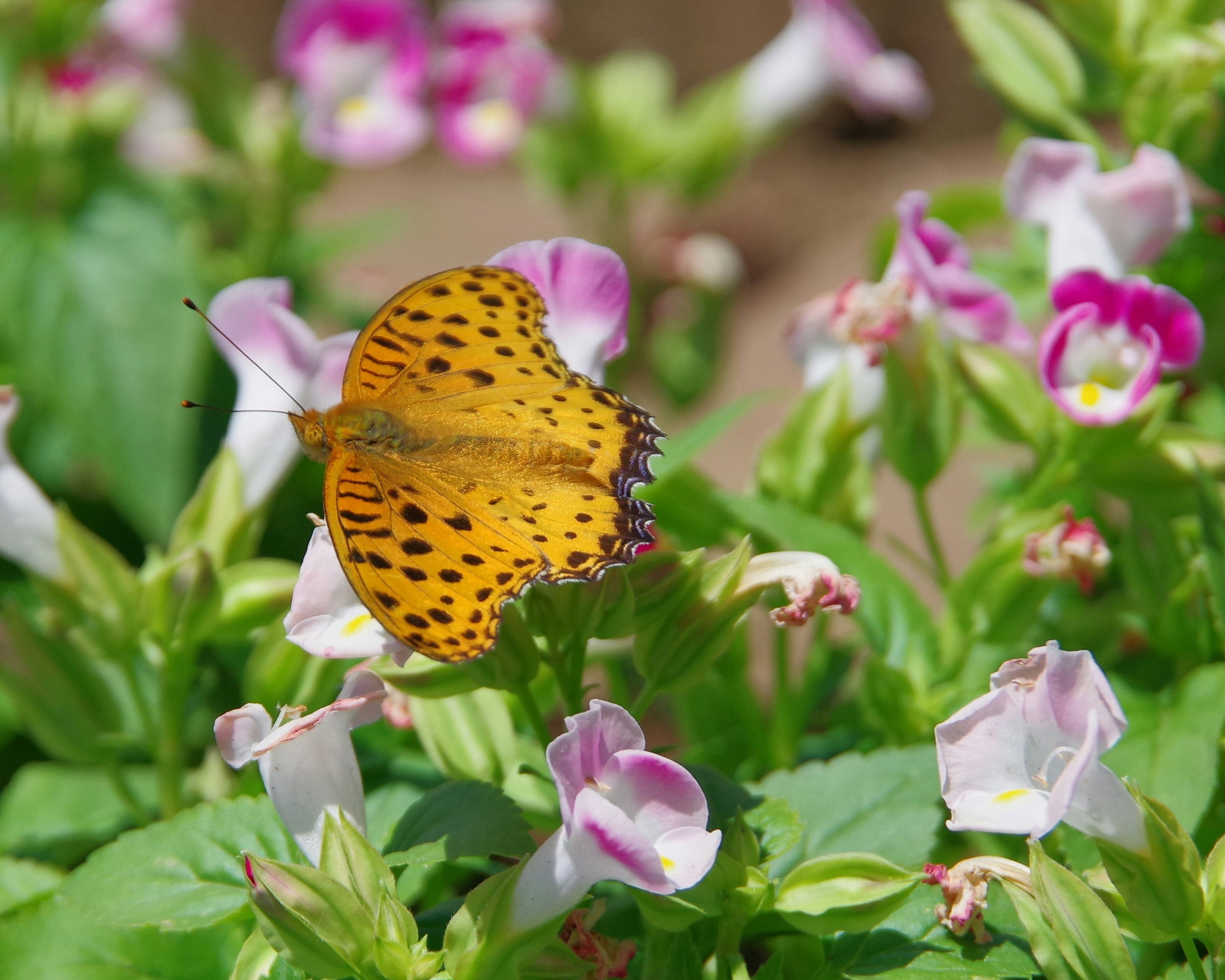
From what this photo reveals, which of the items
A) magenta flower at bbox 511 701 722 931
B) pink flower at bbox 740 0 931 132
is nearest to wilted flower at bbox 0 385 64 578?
magenta flower at bbox 511 701 722 931

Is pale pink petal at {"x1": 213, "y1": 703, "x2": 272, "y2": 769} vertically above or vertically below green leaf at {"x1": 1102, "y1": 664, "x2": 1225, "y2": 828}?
above

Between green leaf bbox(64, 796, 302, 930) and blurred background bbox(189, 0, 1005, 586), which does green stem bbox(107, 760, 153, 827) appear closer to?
green leaf bbox(64, 796, 302, 930)

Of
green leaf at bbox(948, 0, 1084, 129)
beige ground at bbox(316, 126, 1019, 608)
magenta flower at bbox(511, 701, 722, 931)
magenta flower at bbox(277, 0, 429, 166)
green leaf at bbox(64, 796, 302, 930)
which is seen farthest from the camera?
beige ground at bbox(316, 126, 1019, 608)

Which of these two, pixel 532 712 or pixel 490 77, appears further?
pixel 490 77

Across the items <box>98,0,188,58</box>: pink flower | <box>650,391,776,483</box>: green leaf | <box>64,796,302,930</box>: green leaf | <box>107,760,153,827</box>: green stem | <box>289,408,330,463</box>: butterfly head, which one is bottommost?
<box>107,760,153,827</box>: green stem

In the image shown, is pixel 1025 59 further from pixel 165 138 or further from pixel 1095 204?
pixel 165 138

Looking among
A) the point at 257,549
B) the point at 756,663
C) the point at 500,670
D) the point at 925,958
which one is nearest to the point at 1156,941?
the point at 925,958

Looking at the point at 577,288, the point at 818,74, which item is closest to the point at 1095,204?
the point at 577,288

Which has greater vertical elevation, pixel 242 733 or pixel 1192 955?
pixel 242 733
